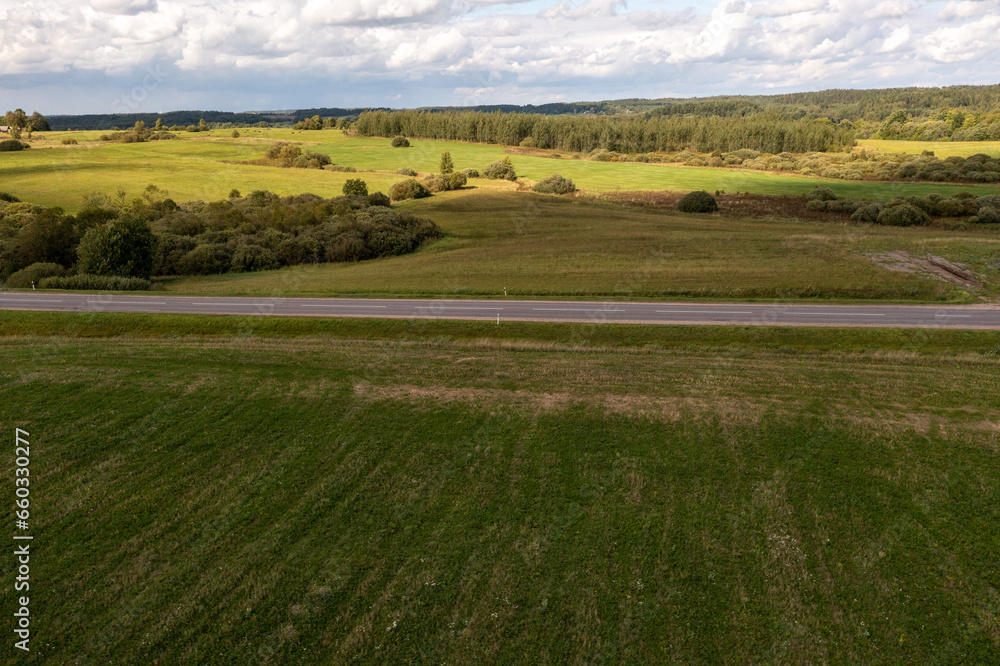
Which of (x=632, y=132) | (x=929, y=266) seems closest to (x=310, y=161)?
(x=632, y=132)

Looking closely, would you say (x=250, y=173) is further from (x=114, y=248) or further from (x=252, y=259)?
(x=114, y=248)

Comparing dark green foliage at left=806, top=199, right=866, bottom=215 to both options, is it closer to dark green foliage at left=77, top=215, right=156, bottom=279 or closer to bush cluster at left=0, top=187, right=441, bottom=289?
bush cluster at left=0, top=187, right=441, bottom=289

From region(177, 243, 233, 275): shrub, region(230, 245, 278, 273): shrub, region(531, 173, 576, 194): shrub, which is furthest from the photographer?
region(531, 173, 576, 194): shrub

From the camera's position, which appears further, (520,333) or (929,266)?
(929,266)

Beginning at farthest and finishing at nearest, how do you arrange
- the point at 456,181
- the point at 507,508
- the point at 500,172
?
the point at 500,172 → the point at 456,181 → the point at 507,508

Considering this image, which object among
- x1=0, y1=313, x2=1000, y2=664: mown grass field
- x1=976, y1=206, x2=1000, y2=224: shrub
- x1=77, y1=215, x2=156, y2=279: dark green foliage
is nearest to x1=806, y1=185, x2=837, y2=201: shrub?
x1=976, y1=206, x2=1000, y2=224: shrub

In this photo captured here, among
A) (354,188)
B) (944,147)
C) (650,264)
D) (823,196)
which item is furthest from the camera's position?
(944,147)

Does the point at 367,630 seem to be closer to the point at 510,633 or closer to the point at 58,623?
the point at 510,633
